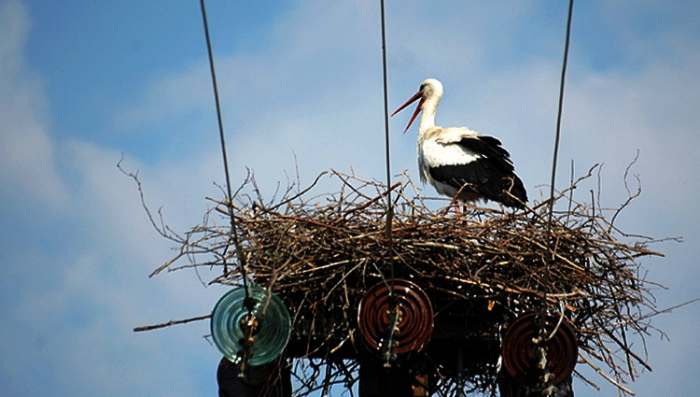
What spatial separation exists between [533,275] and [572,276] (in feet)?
1.12

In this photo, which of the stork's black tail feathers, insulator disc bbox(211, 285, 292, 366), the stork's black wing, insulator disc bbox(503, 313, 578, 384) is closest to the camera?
insulator disc bbox(211, 285, 292, 366)

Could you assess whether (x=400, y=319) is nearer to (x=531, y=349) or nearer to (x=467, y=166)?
(x=531, y=349)

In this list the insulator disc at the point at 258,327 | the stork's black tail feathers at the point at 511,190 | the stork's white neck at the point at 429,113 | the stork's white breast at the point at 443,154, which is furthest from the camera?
the stork's white neck at the point at 429,113

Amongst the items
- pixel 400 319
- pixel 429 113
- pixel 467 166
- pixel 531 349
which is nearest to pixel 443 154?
pixel 467 166

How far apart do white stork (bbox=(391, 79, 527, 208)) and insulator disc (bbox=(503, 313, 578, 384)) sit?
2709 mm

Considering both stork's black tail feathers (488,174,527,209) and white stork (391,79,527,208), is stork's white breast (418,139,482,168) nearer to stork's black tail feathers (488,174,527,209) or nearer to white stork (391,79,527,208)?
white stork (391,79,527,208)

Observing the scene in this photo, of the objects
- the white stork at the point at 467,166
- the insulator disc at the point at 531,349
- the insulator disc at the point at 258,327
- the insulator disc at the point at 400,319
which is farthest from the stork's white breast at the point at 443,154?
the insulator disc at the point at 258,327

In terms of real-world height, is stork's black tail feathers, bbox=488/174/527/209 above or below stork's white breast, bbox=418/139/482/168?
below

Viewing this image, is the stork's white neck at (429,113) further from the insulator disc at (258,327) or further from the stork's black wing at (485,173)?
the insulator disc at (258,327)

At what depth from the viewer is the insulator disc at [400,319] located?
6.96 m

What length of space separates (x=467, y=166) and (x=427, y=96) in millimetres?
1721

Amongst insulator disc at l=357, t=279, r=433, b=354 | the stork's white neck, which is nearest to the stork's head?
the stork's white neck

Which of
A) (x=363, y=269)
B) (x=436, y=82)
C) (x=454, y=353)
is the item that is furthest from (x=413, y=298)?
(x=436, y=82)

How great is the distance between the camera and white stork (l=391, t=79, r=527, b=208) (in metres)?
10.0
